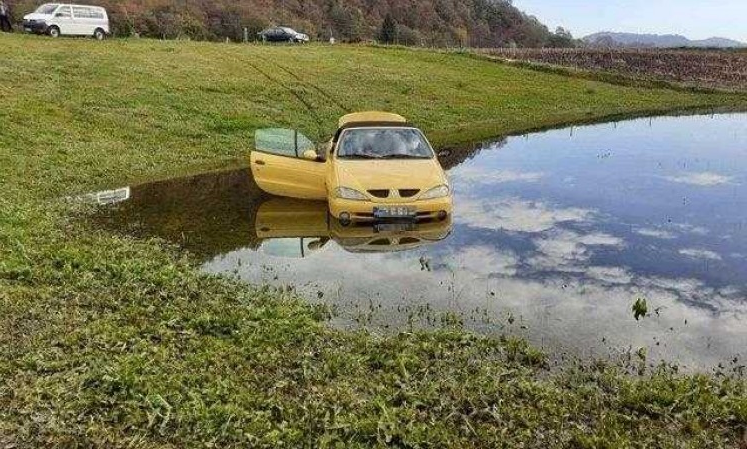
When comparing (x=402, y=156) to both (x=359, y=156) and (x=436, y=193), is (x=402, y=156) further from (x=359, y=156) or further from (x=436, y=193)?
(x=436, y=193)

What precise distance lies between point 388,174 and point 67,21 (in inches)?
1363

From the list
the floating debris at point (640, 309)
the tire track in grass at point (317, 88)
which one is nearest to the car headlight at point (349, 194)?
the floating debris at point (640, 309)

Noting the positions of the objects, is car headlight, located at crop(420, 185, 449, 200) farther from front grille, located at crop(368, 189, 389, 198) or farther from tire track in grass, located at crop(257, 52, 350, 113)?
tire track in grass, located at crop(257, 52, 350, 113)

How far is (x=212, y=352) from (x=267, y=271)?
296 centimetres

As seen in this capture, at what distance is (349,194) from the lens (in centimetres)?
1120

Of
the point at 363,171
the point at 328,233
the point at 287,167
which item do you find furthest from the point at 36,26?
the point at 328,233

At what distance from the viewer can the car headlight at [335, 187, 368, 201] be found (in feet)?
36.5

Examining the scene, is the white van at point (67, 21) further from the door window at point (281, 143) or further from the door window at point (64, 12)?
the door window at point (281, 143)

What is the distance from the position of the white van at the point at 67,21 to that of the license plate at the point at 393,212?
34.3 metres

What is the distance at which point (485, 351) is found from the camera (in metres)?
6.68

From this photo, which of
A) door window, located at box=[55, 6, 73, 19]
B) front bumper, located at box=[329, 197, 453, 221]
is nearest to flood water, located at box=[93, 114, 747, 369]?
front bumper, located at box=[329, 197, 453, 221]

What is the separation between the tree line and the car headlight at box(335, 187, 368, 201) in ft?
139

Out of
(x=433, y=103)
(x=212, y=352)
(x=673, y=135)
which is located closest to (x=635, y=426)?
(x=212, y=352)

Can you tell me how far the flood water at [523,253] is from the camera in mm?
7477
